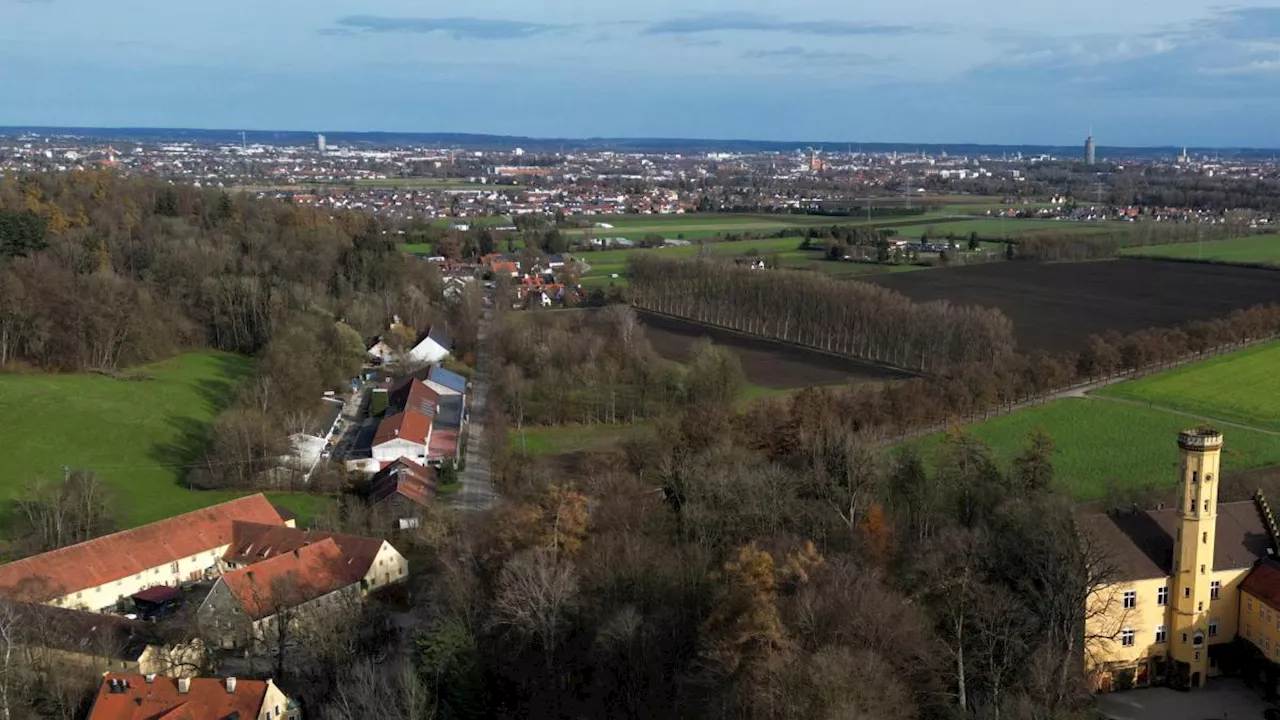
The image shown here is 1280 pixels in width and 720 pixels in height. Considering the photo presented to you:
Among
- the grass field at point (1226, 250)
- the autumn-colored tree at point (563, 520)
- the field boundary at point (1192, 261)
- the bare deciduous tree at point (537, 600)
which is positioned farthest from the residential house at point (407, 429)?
the grass field at point (1226, 250)

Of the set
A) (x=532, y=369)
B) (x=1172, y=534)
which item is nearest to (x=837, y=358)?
(x=532, y=369)

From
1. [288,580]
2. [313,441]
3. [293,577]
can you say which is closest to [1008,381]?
[313,441]

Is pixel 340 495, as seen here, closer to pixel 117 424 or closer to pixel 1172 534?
pixel 117 424

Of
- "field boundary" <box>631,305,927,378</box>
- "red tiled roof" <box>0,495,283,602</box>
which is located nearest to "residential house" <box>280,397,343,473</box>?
"red tiled roof" <box>0,495,283,602</box>

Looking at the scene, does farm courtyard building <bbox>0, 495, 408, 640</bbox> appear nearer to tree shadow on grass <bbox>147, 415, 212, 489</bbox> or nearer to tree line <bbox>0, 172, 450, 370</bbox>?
tree shadow on grass <bbox>147, 415, 212, 489</bbox>

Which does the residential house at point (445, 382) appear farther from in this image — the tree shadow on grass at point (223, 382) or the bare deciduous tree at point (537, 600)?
the bare deciduous tree at point (537, 600)

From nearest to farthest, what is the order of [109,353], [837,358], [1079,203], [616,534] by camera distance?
[616,534] → [109,353] → [837,358] → [1079,203]
